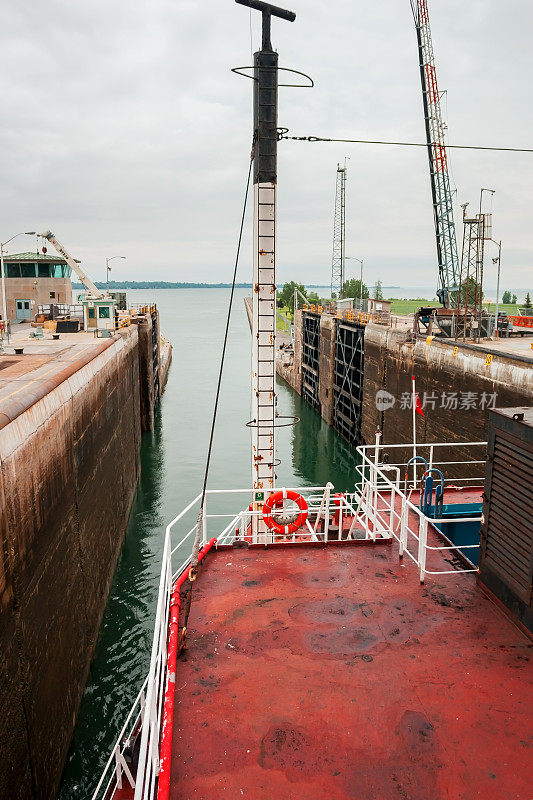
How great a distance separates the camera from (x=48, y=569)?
896 centimetres

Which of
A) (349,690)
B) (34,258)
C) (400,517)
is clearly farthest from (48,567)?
(34,258)

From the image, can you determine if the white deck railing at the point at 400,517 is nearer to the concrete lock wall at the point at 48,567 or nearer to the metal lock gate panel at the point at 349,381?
the concrete lock wall at the point at 48,567

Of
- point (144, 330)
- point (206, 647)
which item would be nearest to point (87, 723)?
point (206, 647)

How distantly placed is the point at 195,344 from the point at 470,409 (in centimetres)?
8120

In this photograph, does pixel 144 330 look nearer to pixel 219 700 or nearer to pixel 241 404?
pixel 241 404

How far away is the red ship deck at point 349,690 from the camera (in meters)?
4.33


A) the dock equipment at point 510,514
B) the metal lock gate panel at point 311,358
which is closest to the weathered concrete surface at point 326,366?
the metal lock gate panel at point 311,358

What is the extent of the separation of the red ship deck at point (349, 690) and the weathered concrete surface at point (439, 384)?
11.1 metres

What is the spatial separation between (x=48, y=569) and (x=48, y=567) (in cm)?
3

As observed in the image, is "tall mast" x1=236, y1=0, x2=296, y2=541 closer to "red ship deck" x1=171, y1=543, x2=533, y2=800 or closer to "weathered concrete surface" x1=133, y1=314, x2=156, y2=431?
"red ship deck" x1=171, y1=543, x2=533, y2=800

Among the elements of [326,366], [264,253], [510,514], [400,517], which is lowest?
[326,366]

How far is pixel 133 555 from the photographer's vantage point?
60.1ft

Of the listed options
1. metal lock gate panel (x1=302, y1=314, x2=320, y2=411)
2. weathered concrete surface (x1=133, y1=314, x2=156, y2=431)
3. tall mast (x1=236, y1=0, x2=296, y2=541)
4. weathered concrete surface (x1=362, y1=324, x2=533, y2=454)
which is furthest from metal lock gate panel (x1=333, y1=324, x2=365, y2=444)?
tall mast (x1=236, y1=0, x2=296, y2=541)

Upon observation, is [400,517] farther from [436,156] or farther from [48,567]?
[436,156]
